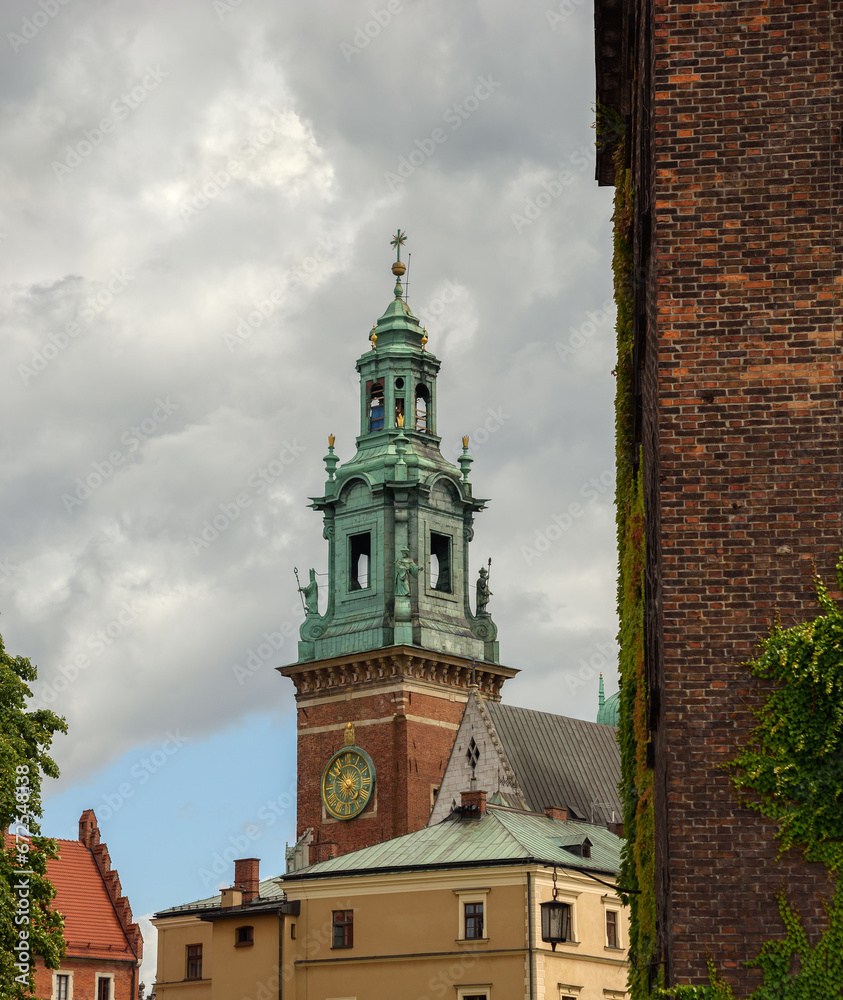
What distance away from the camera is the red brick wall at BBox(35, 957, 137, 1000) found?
2751 inches

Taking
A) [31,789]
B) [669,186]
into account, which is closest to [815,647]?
[669,186]

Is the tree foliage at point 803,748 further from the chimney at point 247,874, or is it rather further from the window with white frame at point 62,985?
the window with white frame at point 62,985

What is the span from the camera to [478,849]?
57188 millimetres

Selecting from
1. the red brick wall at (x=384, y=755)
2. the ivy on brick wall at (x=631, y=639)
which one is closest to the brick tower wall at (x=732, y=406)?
the ivy on brick wall at (x=631, y=639)

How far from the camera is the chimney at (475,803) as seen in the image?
61188mm

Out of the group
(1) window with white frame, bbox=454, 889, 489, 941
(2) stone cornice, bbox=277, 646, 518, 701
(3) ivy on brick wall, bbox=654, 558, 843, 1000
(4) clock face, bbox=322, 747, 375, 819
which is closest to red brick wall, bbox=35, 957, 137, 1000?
(4) clock face, bbox=322, 747, 375, 819

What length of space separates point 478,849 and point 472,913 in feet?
8.54

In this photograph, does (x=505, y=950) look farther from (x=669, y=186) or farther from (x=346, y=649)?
(x=669, y=186)

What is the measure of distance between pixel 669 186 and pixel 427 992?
135 ft

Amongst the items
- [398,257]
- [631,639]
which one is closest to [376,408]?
[398,257]

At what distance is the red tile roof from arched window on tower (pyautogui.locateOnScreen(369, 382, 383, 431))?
24.8m

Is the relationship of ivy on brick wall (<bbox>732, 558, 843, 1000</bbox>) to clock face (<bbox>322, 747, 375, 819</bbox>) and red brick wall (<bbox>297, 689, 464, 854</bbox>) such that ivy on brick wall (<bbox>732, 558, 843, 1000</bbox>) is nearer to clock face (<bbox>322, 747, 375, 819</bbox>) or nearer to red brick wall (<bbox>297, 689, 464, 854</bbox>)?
red brick wall (<bbox>297, 689, 464, 854</bbox>)

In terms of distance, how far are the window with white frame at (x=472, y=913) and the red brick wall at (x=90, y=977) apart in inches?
825

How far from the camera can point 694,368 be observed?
16.4 meters
